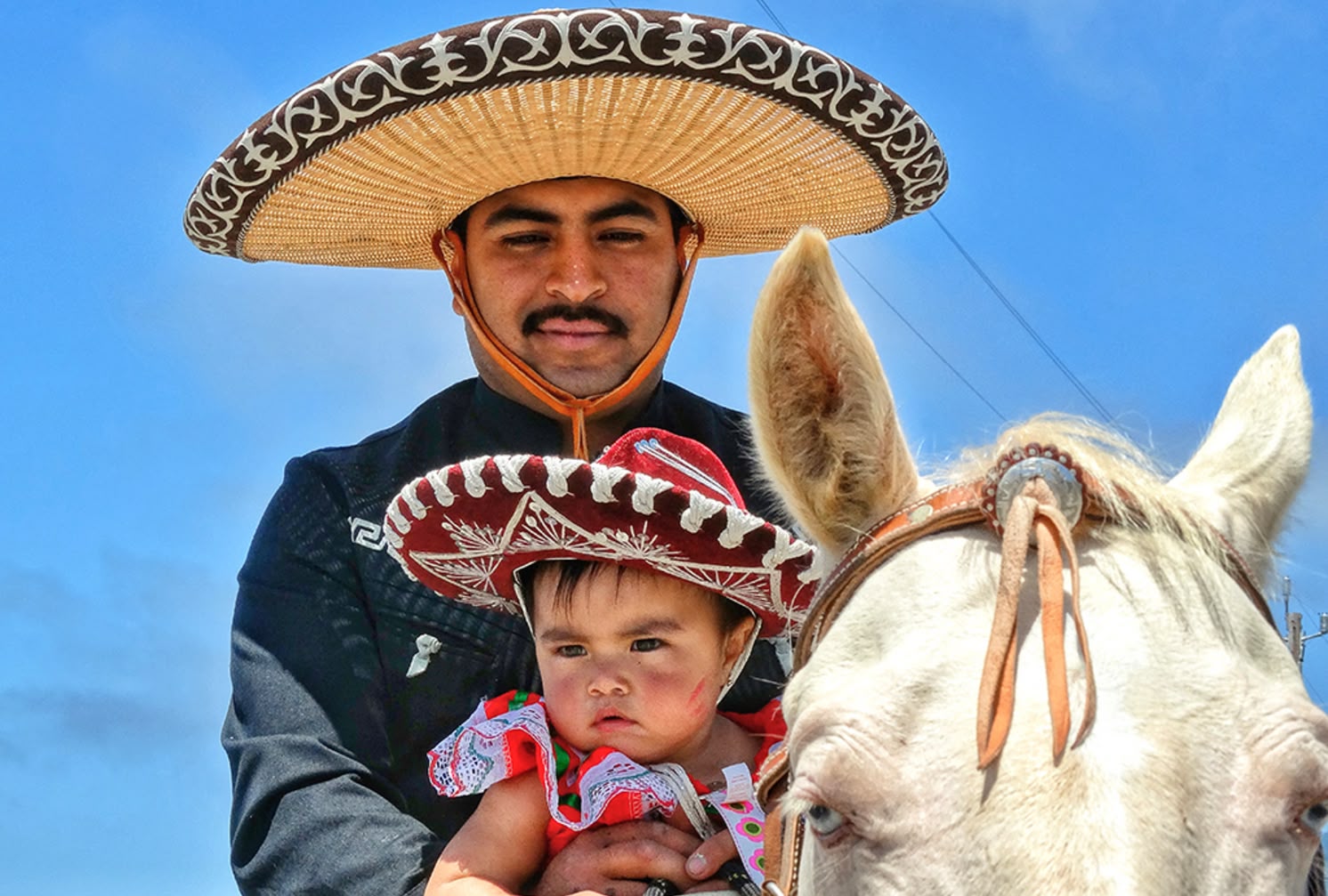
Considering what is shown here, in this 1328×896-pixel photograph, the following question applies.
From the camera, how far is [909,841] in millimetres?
1976

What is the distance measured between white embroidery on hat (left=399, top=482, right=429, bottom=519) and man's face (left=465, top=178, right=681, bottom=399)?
1053mm

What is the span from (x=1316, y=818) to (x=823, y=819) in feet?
2.28

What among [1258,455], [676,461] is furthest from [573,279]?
[1258,455]

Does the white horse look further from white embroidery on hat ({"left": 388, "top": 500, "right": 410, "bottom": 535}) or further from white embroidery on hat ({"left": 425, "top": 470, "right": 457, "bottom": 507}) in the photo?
white embroidery on hat ({"left": 388, "top": 500, "right": 410, "bottom": 535})

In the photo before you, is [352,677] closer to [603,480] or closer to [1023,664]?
[603,480]

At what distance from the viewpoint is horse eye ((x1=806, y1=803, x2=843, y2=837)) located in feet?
6.89

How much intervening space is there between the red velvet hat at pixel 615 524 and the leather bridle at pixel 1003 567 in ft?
1.30

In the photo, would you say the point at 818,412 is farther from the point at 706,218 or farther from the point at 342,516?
the point at 706,218

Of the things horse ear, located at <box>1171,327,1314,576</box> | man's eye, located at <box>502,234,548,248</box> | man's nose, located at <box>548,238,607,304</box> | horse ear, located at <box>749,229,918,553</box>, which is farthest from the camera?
man's eye, located at <box>502,234,548,248</box>

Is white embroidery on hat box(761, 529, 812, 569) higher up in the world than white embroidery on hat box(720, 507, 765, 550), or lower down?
lower down

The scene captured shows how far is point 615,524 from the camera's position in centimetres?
310

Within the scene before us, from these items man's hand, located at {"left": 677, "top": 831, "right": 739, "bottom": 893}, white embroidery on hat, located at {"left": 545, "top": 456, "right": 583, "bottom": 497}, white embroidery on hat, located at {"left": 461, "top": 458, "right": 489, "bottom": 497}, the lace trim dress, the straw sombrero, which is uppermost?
the straw sombrero

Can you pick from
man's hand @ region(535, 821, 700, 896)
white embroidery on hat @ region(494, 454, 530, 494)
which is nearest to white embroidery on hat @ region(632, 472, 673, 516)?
white embroidery on hat @ region(494, 454, 530, 494)

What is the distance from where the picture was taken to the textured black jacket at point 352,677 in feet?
11.3
